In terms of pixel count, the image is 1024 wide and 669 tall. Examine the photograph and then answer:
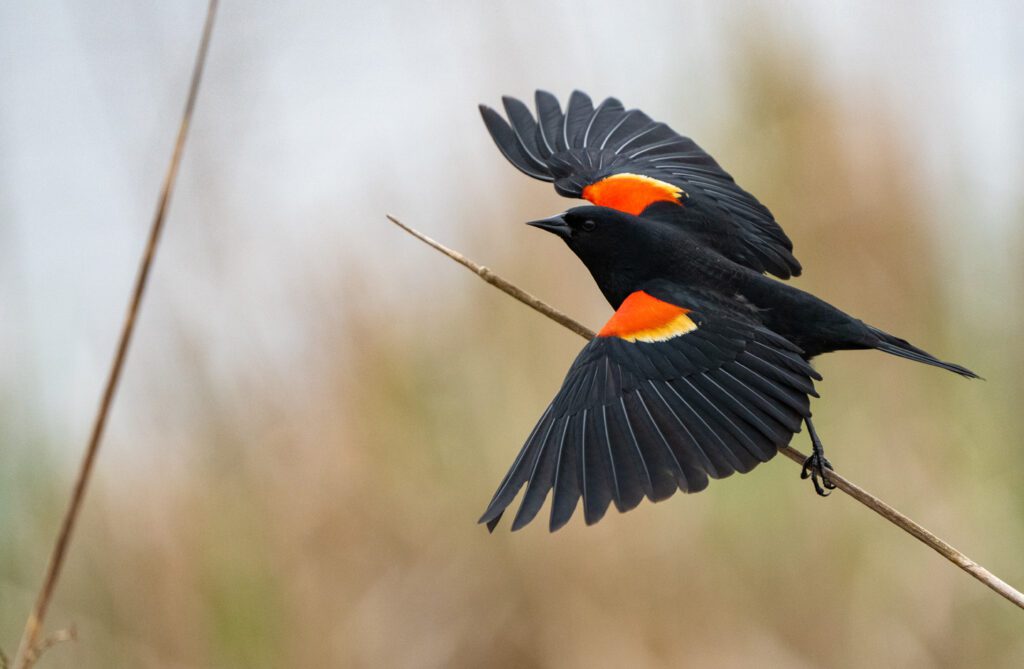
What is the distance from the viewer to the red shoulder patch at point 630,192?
3.04m

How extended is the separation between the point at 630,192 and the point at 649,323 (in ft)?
2.74

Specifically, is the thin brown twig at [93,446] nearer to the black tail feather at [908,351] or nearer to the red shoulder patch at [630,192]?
the black tail feather at [908,351]

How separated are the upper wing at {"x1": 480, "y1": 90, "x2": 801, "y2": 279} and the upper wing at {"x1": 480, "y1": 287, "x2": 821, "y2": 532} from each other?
0.55m

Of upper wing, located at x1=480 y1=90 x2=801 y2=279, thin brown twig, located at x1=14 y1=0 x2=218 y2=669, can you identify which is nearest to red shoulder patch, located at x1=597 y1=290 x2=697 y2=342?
upper wing, located at x1=480 y1=90 x2=801 y2=279

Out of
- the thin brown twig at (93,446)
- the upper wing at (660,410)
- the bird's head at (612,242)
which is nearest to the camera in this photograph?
the thin brown twig at (93,446)

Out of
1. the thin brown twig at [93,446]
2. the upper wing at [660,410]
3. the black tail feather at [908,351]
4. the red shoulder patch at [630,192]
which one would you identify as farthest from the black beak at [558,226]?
the thin brown twig at [93,446]

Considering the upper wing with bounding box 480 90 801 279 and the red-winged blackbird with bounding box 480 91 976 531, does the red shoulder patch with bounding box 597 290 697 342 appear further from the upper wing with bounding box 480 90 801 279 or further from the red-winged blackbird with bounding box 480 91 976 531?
the upper wing with bounding box 480 90 801 279

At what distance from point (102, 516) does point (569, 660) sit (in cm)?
157

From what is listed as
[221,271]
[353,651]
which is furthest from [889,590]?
[221,271]

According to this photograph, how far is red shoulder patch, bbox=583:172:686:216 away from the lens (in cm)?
304

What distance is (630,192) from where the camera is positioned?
310 centimetres

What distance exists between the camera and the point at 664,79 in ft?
12.5

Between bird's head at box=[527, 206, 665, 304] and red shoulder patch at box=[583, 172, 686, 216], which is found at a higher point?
red shoulder patch at box=[583, 172, 686, 216]

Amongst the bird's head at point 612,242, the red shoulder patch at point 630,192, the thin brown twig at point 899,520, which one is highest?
the red shoulder patch at point 630,192
